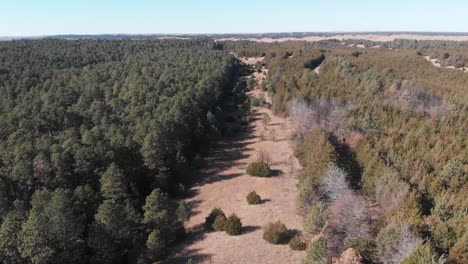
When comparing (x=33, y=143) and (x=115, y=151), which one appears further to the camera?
(x=33, y=143)

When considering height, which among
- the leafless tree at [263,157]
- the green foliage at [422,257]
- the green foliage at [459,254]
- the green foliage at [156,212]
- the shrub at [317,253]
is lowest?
the leafless tree at [263,157]

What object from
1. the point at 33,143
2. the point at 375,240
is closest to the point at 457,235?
Result: the point at 375,240

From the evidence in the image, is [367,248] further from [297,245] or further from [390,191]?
[390,191]

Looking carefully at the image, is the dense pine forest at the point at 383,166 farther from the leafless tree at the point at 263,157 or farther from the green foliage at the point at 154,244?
the green foliage at the point at 154,244

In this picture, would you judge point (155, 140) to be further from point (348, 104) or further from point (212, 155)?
point (348, 104)

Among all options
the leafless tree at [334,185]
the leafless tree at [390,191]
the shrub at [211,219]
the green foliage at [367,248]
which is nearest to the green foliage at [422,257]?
the green foliage at [367,248]

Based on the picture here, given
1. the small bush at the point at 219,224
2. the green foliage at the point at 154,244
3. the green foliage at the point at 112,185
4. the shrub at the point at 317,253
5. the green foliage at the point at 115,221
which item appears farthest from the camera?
the green foliage at the point at 112,185

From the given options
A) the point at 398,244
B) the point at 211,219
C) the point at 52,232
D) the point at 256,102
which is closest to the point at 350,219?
the point at 398,244
